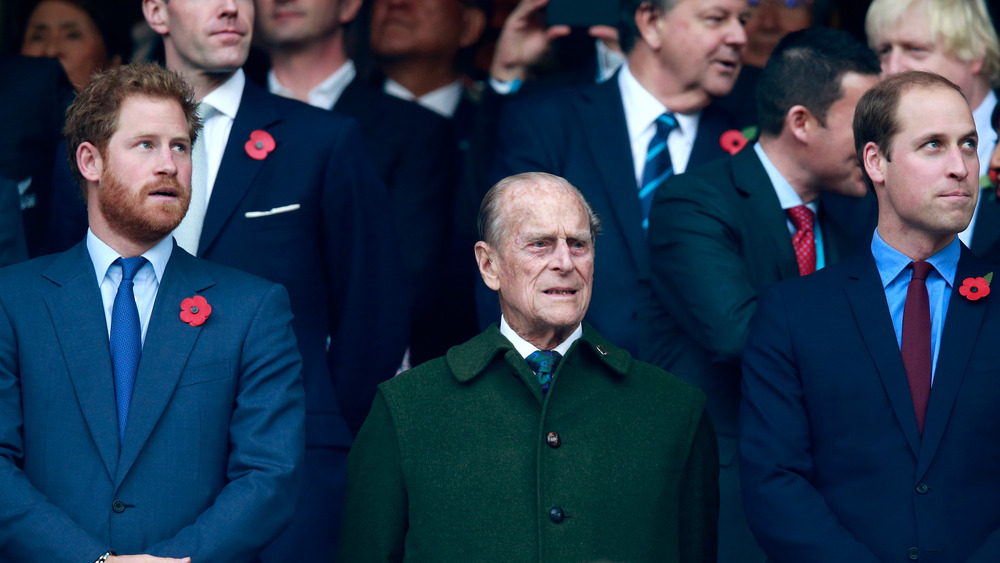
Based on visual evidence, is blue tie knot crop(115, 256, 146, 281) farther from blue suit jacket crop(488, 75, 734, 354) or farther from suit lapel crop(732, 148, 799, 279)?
suit lapel crop(732, 148, 799, 279)

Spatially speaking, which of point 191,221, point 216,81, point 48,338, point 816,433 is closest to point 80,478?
point 48,338

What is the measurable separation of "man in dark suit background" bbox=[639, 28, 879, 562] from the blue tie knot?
1549 millimetres

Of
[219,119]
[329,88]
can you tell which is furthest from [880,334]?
[329,88]

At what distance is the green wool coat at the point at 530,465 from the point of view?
3682 millimetres

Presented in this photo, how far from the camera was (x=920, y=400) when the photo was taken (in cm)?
380

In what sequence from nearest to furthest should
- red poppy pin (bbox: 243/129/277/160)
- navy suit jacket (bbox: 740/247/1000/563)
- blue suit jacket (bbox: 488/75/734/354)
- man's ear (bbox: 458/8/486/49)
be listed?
navy suit jacket (bbox: 740/247/1000/563)
red poppy pin (bbox: 243/129/277/160)
blue suit jacket (bbox: 488/75/734/354)
man's ear (bbox: 458/8/486/49)

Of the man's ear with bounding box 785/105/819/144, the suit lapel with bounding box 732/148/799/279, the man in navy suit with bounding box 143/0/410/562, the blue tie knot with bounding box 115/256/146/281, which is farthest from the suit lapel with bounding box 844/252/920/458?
the blue tie knot with bounding box 115/256/146/281

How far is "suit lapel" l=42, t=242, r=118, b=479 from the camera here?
3.66 metres

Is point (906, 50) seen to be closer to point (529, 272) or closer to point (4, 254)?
point (529, 272)

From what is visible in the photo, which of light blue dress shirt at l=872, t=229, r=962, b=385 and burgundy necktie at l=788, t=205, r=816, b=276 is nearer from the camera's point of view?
light blue dress shirt at l=872, t=229, r=962, b=385

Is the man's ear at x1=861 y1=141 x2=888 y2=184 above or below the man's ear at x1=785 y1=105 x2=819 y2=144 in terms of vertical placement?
below

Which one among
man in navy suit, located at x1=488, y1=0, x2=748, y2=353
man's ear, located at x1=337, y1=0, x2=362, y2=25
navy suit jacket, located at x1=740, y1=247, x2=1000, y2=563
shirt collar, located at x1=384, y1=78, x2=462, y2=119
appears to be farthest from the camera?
shirt collar, located at x1=384, y1=78, x2=462, y2=119

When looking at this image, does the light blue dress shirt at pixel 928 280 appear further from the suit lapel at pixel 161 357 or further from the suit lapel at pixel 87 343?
the suit lapel at pixel 87 343

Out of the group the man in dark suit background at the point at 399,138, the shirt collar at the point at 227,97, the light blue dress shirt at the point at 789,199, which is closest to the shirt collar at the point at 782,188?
the light blue dress shirt at the point at 789,199
